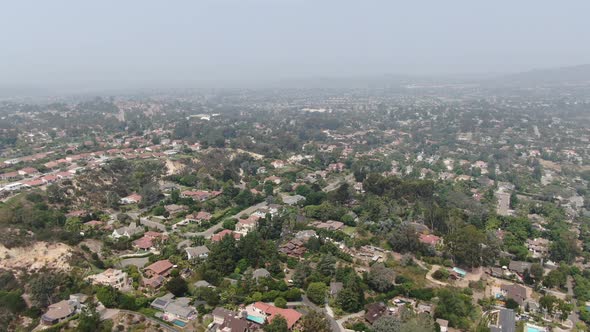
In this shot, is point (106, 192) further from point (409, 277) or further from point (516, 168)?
point (516, 168)

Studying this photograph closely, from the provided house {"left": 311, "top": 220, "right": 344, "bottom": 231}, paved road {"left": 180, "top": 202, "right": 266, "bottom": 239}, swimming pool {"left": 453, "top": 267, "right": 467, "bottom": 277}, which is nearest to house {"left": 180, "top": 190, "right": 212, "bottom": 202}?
paved road {"left": 180, "top": 202, "right": 266, "bottom": 239}

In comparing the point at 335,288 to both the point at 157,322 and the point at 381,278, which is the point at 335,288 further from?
the point at 157,322

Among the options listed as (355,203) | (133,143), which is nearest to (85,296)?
(355,203)

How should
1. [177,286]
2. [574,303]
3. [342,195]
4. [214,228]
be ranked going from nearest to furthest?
[177,286] < [574,303] < [214,228] < [342,195]

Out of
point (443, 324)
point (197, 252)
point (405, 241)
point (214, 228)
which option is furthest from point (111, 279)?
point (405, 241)

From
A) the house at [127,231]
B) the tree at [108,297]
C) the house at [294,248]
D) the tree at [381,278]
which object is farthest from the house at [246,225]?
the tree at [108,297]

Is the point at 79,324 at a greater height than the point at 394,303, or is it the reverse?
the point at 79,324
